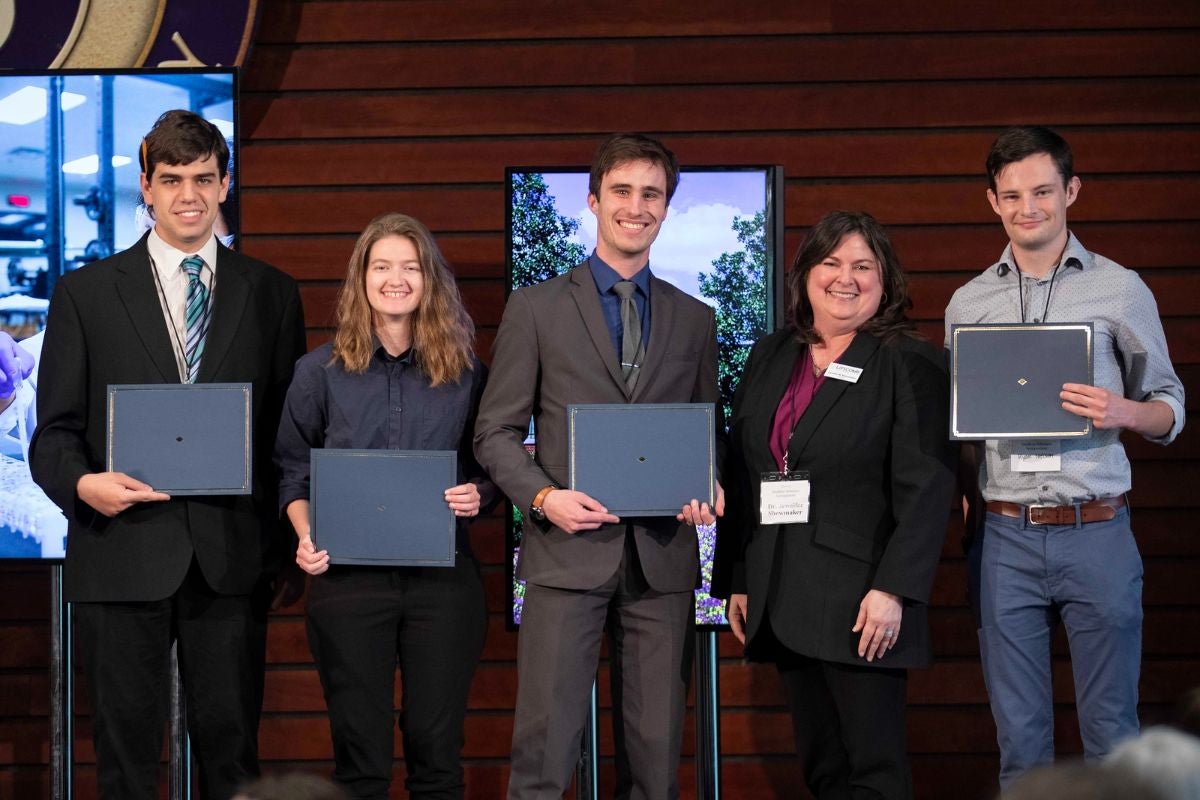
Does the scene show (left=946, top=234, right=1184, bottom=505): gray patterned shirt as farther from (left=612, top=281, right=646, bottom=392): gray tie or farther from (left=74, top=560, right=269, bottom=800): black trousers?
(left=74, top=560, right=269, bottom=800): black trousers

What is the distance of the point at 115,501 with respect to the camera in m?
3.06

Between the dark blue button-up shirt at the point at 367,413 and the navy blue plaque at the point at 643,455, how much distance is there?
38cm

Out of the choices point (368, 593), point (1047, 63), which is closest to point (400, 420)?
point (368, 593)

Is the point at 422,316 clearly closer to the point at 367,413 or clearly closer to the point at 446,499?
the point at 367,413

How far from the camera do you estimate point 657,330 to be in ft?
10.5

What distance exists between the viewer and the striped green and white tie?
3252mm

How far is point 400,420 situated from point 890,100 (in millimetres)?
2220

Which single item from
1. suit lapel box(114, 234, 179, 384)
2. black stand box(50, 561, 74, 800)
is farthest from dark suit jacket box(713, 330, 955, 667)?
black stand box(50, 561, 74, 800)

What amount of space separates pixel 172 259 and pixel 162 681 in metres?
Answer: 1.07

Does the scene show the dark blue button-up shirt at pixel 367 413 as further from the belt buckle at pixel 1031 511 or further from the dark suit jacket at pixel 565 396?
the belt buckle at pixel 1031 511

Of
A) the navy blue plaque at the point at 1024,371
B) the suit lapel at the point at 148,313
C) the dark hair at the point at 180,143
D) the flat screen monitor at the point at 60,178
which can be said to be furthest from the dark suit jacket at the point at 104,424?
the navy blue plaque at the point at 1024,371

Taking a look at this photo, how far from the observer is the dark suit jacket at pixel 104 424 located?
123 inches

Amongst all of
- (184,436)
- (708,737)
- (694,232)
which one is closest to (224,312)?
(184,436)

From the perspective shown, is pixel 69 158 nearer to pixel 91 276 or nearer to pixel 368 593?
pixel 91 276
